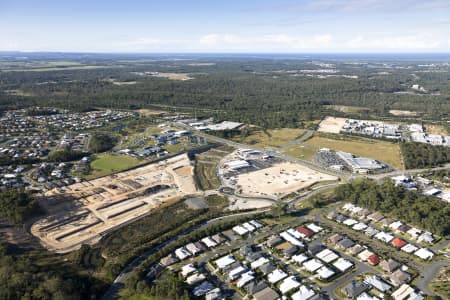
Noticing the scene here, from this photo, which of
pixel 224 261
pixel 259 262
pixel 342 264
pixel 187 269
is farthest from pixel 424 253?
pixel 187 269

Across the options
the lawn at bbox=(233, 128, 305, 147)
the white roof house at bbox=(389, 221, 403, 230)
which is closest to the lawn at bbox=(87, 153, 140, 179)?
the lawn at bbox=(233, 128, 305, 147)

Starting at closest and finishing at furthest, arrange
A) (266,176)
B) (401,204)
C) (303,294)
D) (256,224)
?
1. (303,294)
2. (256,224)
3. (401,204)
4. (266,176)

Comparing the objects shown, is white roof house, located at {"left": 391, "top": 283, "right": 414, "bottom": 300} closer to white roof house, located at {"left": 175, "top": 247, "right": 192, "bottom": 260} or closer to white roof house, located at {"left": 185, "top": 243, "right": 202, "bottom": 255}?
white roof house, located at {"left": 185, "top": 243, "right": 202, "bottom": 255}

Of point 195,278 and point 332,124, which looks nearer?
point 195,278

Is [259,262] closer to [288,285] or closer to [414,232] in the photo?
[288,285]

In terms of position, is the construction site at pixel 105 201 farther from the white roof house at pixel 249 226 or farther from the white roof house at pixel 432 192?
the white roof house at pixel 432 192

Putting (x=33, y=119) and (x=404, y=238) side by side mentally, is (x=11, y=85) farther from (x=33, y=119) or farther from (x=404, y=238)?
(x=404, y=238)
